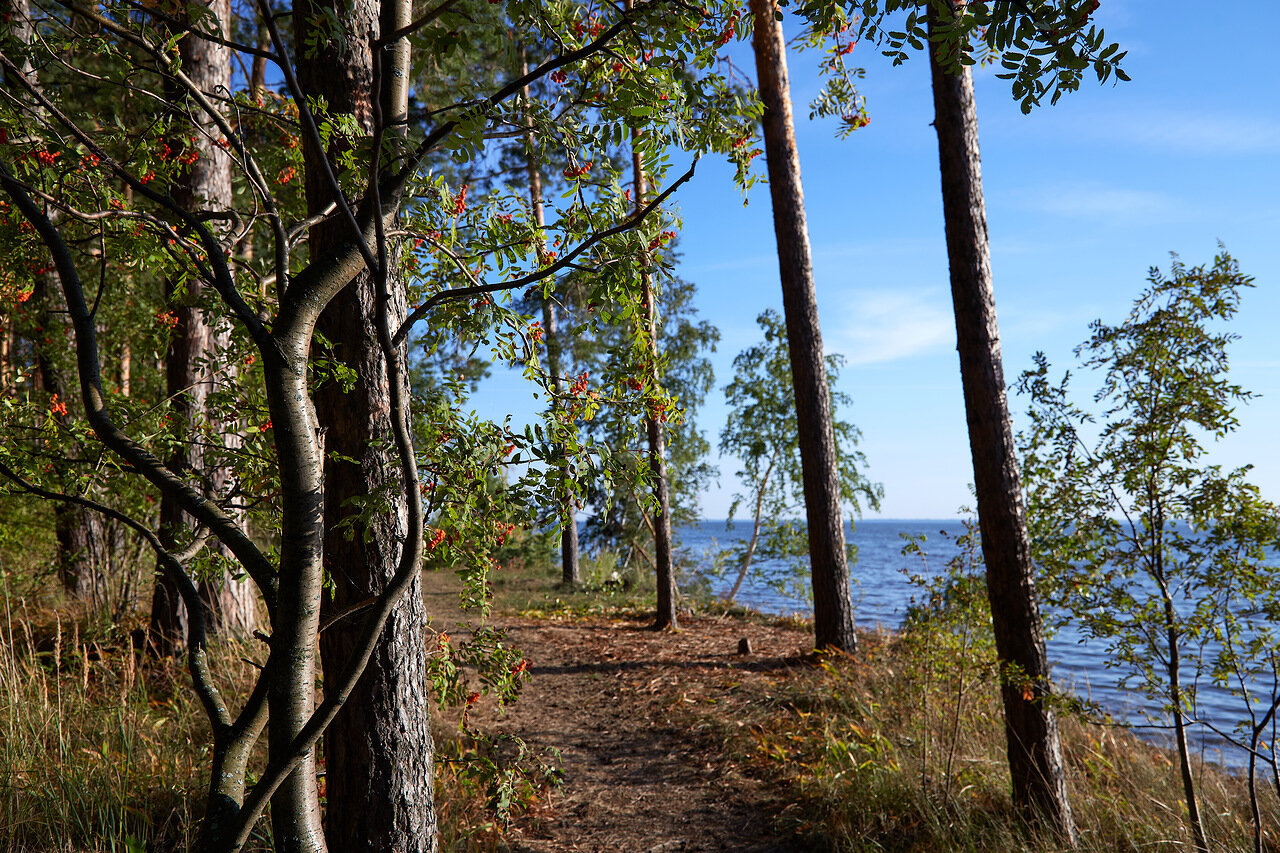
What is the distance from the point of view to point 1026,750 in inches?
163

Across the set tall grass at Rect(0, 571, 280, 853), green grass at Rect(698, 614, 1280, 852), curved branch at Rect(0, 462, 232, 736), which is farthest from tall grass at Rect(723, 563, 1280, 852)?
curved branch at Rect(0, 462, 232, 736)

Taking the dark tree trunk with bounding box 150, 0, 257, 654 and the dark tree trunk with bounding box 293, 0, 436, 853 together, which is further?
the dark tree trunk with bounding box 150, 0, 257, 654

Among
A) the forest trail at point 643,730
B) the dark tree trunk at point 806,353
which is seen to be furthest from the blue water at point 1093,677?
the forest trail at point 643,730

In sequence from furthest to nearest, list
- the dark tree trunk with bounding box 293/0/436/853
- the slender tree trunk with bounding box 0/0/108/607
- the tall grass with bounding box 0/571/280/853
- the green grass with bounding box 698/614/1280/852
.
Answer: the slender tree trunk with bounding box 0/0/108/607 → the green grass with bounding box 698/614/1280/852 → the tall grass with bounding box 0/571/280/853 → the dark tree trunk with bounding box 293/0/436/853

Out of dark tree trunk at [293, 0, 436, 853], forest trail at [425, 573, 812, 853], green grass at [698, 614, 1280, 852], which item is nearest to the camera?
dark tree trunk at [293, 0, 436, 853]

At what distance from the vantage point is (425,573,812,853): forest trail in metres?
4.38

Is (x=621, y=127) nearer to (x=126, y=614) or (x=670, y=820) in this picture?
(x=670, y=820)

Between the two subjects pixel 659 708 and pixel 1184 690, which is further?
pixel 659 708

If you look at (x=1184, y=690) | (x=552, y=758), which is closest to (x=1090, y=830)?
(x=1184, y=690)

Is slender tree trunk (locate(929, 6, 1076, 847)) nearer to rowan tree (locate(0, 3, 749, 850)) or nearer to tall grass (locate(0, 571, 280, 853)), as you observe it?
rowan tree (locate(0, 3, 749, 850))

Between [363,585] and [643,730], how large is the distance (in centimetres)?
403

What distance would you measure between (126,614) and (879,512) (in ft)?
34.5

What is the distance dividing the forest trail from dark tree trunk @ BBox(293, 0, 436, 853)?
1.59m

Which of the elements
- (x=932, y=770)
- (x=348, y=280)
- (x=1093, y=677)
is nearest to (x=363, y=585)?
(x=348, y=280)
